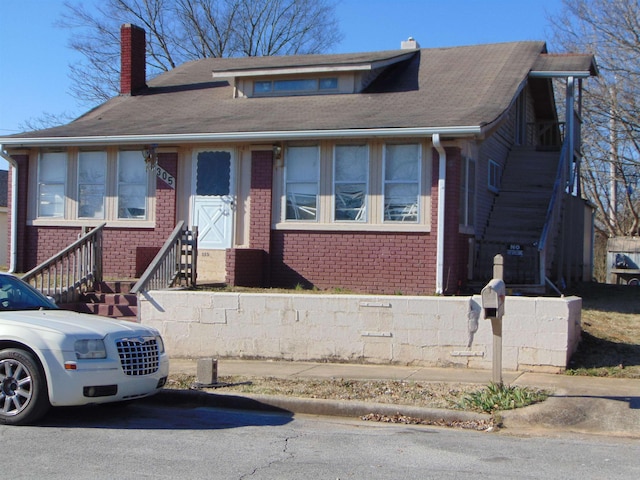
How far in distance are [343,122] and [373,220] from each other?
200 centimetres

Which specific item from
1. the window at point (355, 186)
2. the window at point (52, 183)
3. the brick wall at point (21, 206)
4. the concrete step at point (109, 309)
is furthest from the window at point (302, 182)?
the brick wall at point (21, 206)

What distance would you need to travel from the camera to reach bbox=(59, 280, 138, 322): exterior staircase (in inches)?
545

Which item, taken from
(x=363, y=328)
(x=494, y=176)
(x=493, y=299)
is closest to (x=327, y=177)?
(x=494, y=176)

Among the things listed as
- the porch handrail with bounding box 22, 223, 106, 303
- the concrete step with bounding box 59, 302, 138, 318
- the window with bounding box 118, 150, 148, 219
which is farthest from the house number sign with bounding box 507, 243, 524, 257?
the porch handrail with bounding box 22, 223, 106, 303

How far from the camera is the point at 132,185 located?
1755 cm

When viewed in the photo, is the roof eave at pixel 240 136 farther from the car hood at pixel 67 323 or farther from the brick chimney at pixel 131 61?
the car hood at pixel 67 323

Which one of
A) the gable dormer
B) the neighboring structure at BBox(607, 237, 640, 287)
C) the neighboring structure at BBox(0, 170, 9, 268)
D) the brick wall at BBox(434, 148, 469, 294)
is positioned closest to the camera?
the brick wall at BBox(434, 148, 469, 294)

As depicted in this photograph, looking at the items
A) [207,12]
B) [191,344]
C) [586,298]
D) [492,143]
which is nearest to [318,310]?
[191,344]

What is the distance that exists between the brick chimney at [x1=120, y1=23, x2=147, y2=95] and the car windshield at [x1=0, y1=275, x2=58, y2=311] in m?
12.6

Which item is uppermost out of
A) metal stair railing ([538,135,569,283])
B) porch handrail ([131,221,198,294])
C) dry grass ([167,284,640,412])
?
metal stair railing ([538,135,569,283])

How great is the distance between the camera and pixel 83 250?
14695mm

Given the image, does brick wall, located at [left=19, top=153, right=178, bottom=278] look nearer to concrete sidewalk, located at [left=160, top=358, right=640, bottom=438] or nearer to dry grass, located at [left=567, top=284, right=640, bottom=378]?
concrete sidewalk, located at [left=160, top=358, right=640, bottom=438]

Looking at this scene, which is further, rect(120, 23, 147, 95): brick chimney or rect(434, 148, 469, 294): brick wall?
rect(120, 23, 147, 95): brick chimney

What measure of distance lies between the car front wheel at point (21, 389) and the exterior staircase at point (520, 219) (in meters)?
9.68
